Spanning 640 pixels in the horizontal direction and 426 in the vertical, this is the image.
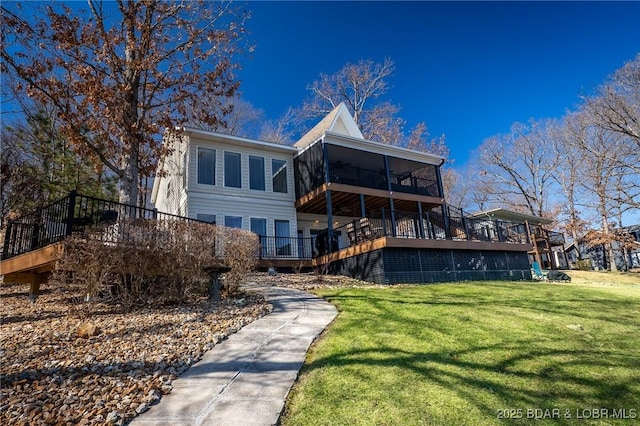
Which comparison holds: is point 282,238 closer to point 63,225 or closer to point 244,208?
point 244,208

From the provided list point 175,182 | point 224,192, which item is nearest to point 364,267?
point 224,192

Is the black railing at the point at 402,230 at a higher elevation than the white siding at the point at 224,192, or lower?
lower

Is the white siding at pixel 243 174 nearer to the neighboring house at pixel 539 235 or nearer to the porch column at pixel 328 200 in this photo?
the porch column at pixel 328 200

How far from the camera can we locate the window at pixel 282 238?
51.6 ft

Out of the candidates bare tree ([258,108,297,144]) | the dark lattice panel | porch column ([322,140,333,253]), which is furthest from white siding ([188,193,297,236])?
bare tree ([258,108,297,144])

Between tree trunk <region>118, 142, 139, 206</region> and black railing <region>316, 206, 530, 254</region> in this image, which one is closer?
tree trunk <region>118, 142, 139, 206</region>

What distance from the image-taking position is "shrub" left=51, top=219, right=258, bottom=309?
5.60m

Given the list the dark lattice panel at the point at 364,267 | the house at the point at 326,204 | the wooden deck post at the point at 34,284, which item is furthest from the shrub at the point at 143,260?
the house at the point at 326,204

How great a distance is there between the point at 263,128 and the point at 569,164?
1081 inches

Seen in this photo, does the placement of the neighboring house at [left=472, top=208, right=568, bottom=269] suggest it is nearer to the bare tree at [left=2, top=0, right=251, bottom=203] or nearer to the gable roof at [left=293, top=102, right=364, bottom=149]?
the gable roof at [left=293, top=102, right=364, bottom=149]

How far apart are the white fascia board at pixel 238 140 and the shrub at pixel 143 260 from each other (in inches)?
339

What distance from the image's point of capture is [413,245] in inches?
460

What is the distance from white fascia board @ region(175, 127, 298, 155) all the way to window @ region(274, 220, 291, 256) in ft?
12.0

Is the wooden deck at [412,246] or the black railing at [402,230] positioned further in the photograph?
the black railing at [402,230]
